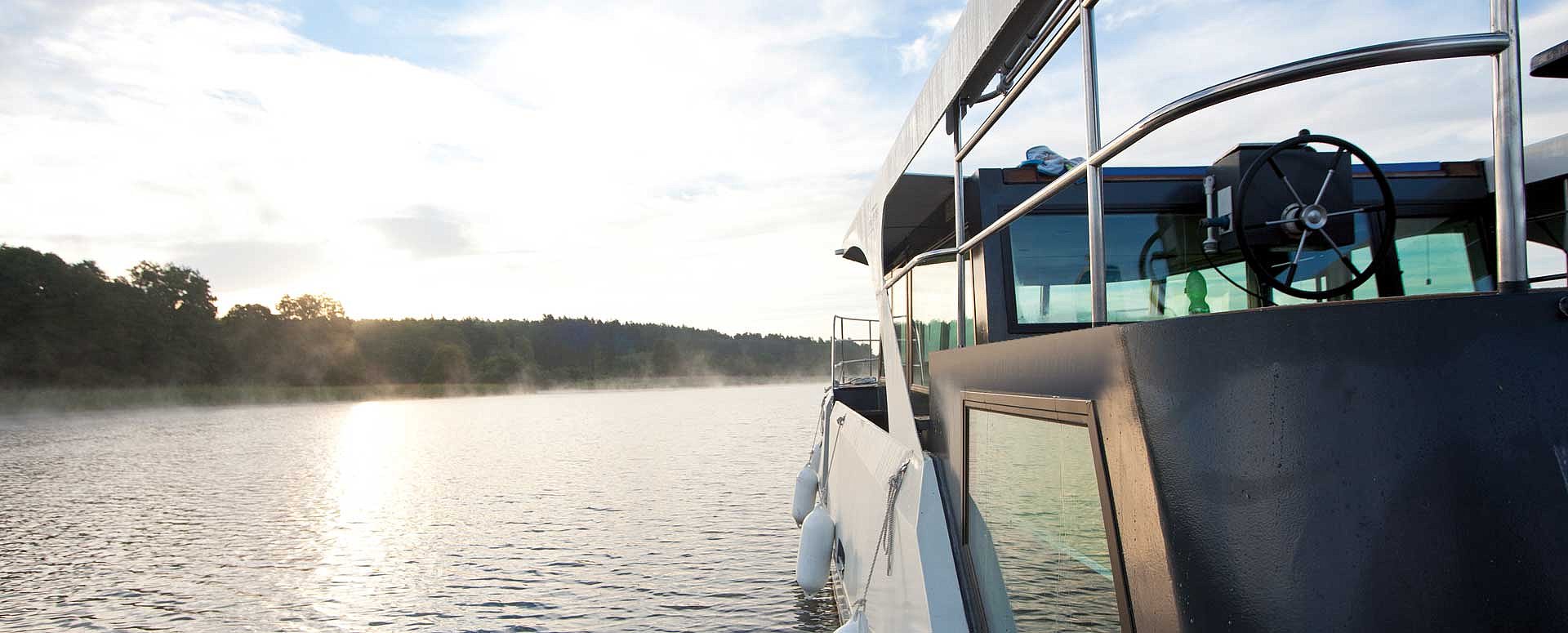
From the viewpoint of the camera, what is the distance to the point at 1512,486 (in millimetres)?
1501

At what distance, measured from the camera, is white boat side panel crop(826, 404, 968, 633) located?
2965mm

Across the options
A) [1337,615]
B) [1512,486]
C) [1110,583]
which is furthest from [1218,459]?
[1110,583]

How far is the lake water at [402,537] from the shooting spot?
356 inches

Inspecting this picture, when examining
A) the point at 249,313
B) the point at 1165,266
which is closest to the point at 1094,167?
the point at 1165,266

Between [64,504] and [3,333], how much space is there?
159 ft

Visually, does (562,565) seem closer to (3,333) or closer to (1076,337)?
(1076,337)

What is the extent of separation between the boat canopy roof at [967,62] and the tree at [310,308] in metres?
79.9

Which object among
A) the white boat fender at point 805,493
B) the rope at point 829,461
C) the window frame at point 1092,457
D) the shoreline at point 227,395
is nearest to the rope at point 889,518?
the window frame at point 1092,457

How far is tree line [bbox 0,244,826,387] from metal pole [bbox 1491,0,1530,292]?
66.6 metres

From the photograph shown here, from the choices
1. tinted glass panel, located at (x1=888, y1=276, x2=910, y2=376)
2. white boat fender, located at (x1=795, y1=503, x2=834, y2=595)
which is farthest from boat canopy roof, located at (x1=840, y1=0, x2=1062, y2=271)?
white boat fender, located at (x1=795, y1=503, x2=834, y2=595)

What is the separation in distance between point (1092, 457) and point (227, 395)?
66.5m

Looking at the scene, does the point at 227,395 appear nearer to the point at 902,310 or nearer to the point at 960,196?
the point at 902,310

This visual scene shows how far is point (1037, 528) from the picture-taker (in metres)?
2.51

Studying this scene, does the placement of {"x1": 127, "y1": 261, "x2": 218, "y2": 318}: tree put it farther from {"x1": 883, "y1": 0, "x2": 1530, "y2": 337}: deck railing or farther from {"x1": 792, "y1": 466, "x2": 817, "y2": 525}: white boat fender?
{"x1": 883, "y1": 0, "x2": 1530, "y2": 337}: deck railing
